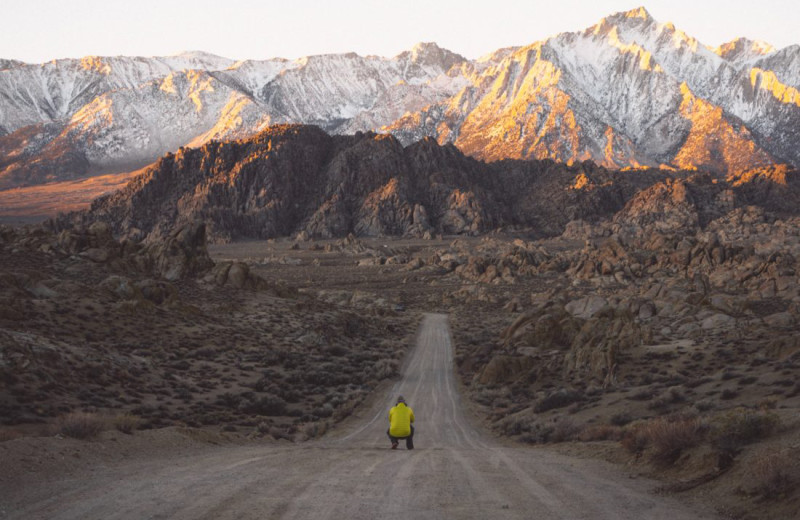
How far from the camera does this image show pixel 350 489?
35.7 feet

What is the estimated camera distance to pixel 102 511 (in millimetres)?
9523

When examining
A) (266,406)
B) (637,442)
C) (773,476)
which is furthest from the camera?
(266,406)

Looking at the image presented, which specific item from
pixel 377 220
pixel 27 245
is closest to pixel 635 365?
Result: pixel 27 245

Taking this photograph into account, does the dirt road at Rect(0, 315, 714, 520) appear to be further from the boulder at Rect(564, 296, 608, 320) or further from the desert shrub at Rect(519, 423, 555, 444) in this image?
the boulder at Rect(564, 296, 608, 320)

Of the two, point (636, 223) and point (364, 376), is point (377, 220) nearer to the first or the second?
point (636, 223)

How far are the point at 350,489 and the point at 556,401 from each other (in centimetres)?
1703

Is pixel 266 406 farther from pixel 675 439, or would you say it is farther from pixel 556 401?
pixel 675 439

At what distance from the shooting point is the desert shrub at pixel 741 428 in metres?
11.6

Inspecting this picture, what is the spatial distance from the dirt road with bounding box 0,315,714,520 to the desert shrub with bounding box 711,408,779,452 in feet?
6.14

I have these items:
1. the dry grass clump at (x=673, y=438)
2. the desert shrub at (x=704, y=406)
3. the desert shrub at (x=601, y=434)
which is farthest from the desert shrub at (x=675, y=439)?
the desert shrub at (x=704, y=406)

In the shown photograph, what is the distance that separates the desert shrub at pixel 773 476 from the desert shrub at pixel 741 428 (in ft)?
5.64

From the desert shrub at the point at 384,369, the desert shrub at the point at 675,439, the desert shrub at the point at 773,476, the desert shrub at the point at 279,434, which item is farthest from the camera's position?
the desert shrub at the point at 384,369

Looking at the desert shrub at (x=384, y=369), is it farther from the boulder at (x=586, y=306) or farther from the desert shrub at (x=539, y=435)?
the boulder at (x=586, y=306)

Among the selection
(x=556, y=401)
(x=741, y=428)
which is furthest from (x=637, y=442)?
(x=556, y=401)
